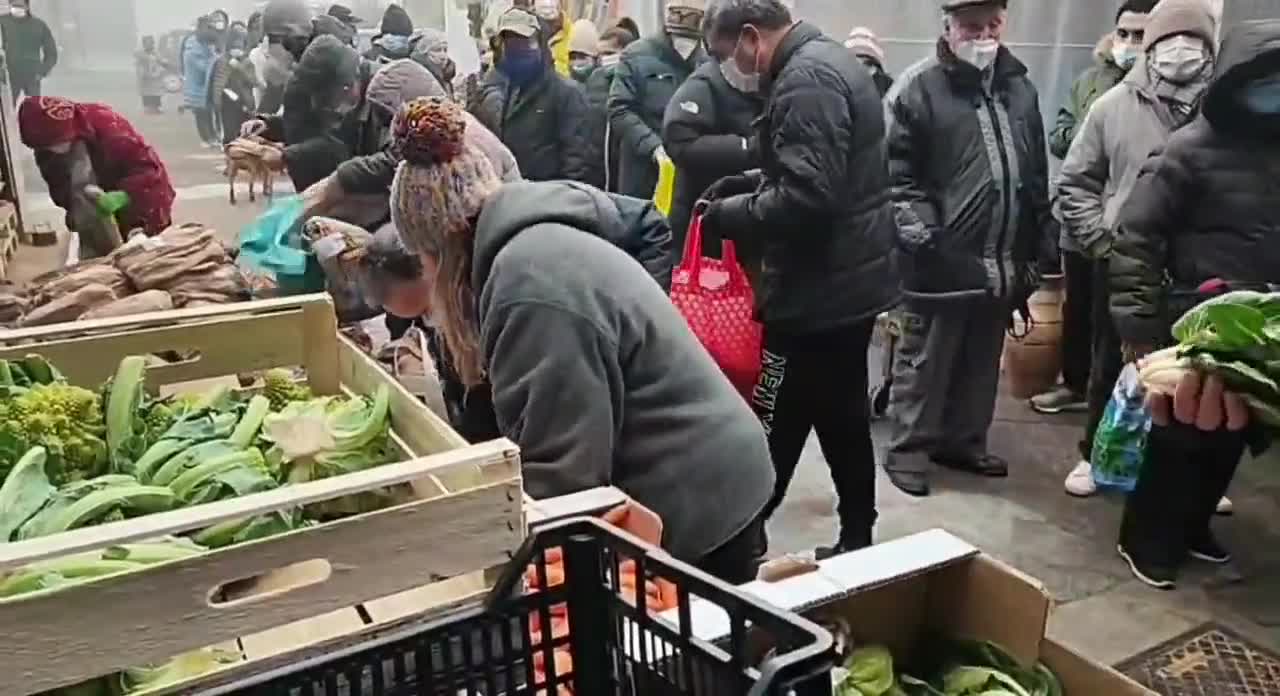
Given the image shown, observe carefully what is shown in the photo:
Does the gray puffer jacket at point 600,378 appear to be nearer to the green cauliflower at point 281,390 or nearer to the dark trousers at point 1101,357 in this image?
the green cauliflower at point 281,390

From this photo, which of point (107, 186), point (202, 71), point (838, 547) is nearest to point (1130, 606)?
point (838, 547)

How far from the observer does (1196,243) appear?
3229 millimetres

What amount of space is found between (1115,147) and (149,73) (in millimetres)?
7598

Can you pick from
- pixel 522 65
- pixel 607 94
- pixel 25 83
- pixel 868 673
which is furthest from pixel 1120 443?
pixel 25 83

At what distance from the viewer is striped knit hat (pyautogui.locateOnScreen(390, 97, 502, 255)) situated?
1.74m

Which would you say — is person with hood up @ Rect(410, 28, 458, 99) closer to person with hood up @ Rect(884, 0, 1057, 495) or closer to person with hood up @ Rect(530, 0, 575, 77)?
person with hood up @ Rect(530, 0, 575, 77)

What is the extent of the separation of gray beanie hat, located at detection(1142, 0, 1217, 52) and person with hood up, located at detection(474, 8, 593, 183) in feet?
7.27

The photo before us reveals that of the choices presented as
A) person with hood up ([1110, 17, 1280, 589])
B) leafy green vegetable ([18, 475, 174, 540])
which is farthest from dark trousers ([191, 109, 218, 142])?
leafy green vegetable ([18, 475, 174, 540])

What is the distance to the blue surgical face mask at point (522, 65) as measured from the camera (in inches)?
189

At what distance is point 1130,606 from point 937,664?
70.0 inches

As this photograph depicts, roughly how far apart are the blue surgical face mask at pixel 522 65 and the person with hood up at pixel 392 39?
1.29 meters

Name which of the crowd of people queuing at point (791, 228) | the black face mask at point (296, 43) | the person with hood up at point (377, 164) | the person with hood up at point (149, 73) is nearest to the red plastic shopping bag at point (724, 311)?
the crowd of people queuing at point (791, 228)

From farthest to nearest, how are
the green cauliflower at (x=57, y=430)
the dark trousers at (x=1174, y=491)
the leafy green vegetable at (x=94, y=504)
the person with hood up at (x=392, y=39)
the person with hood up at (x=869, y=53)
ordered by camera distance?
the person with hood up at (x=392, y=39)
the person with hood up at (x=869, y=53)
the dark trousers at (x=1174, y=491)
the green cauliflower at (x=57, y=430)
the leafy green vegetable at (x=94, y=504)

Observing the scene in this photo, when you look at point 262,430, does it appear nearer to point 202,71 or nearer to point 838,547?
point 838,547
